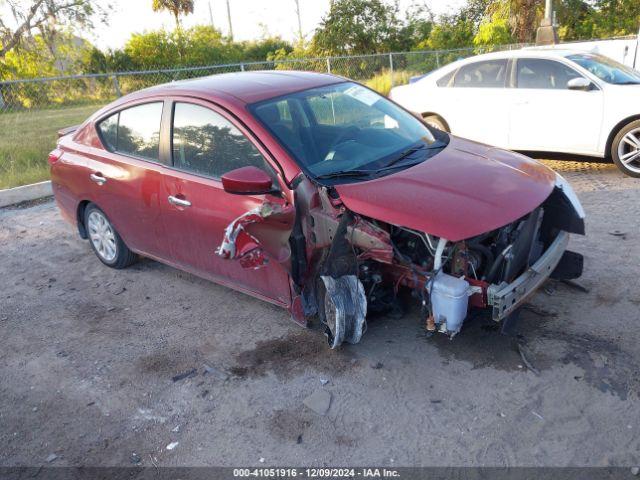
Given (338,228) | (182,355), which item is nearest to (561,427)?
(338,228)

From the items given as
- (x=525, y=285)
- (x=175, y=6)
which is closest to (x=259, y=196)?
(x=525, y=285)

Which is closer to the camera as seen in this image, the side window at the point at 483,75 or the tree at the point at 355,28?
the side window at the point at 483,75

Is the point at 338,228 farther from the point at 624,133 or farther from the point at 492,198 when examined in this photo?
the point at 624,133

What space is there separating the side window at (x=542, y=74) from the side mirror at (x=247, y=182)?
537 centimetres

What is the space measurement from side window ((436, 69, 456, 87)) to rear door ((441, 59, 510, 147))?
73 mm

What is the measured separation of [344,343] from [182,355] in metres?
1.15

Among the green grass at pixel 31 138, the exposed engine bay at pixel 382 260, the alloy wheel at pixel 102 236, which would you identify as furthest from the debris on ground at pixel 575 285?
the green grass at pixel 31 138

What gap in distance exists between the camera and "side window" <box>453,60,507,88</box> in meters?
7.81

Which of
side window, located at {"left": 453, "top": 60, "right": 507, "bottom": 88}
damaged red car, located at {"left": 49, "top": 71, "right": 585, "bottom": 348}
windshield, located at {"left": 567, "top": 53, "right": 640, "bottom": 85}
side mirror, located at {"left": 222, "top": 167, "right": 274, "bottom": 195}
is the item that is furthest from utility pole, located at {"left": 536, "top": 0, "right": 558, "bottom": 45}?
side mirror, located at {"left": 222, "top": 167, "right": 274, "bottom": 195}

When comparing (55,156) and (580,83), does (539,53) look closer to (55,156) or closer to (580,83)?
(580,83)

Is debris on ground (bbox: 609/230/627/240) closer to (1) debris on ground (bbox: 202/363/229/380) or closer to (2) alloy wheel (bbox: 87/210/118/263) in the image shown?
(1) debris on ground (bbox: 202/363/229/380)

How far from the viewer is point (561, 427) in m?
2.91

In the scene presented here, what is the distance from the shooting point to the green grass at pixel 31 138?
981cm

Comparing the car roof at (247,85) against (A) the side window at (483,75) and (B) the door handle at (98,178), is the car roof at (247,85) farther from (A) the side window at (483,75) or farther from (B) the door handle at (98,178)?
(A) the side window at (483,75)
